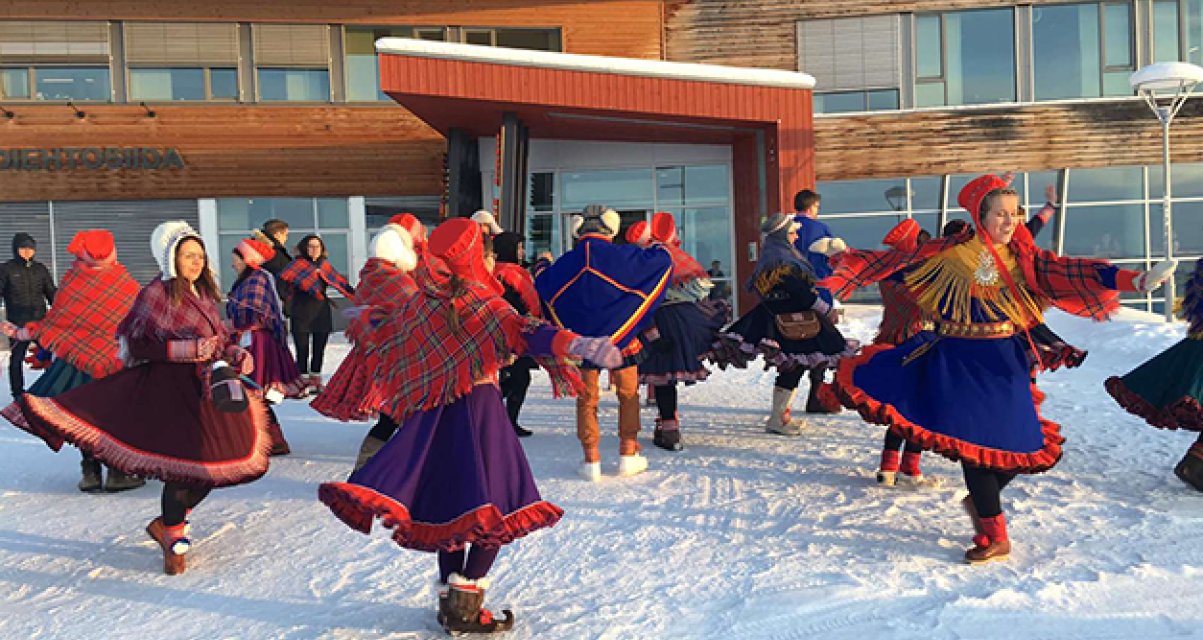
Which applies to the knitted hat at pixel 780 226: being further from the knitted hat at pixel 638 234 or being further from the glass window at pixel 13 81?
the glass window at pixel 13 81

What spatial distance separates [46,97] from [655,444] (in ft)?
54.6

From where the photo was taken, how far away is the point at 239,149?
1788 cm

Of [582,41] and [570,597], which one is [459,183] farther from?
[570,597]

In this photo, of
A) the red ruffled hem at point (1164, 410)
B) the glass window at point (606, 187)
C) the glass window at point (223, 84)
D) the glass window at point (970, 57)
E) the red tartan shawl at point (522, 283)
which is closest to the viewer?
the red tartan shawl at point (522, 283)

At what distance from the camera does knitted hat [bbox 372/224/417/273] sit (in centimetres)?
331

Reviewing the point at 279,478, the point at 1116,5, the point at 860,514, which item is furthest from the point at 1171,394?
the point at 1116,5

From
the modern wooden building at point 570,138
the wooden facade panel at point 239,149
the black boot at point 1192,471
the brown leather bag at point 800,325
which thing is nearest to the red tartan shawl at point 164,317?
the brown leather bag at point 800,325

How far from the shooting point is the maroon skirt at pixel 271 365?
6.73 m

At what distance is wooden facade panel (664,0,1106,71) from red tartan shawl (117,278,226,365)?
15379 mm

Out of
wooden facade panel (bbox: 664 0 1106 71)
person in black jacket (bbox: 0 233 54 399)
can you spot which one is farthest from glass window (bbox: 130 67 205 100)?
wooden facade panel (bbox: 664 0 1106 71)

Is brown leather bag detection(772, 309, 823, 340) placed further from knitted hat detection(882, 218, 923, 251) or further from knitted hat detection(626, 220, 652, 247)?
knitted hat detection(882, 218, 923, 251)

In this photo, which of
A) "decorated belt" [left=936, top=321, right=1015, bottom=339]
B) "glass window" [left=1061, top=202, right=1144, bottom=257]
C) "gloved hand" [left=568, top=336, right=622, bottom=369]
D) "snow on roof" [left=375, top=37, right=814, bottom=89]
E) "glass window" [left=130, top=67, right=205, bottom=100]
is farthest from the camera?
"glass window" [left=1061, top=202, right=1144, bottom=257]

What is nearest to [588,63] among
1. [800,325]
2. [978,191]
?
[800,325]

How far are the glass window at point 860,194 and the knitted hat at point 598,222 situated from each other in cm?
1329
